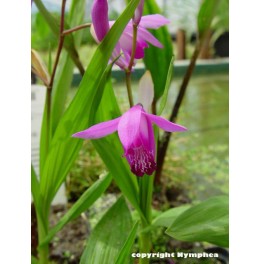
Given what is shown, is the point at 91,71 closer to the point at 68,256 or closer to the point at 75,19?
the point at 75,19

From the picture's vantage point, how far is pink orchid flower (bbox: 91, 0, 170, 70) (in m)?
A: 0.58

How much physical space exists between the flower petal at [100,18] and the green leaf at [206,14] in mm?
198

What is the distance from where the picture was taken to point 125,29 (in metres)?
0.62

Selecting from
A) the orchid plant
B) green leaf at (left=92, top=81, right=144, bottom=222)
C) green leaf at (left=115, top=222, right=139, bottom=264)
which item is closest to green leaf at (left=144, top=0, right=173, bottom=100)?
the orchid plant

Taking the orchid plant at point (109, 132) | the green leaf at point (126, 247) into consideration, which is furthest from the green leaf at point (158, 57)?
the green leaf at point (126, 247)

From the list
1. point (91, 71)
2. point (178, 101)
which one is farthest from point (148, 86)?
point (178, 101)

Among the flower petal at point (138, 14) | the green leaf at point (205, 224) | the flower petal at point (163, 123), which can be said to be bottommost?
the green leaf at point (205, 224)

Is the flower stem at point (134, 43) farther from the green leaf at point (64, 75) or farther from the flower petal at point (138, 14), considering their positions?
the green leaf at point (64, 75)

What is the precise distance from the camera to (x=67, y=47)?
2.15 feet

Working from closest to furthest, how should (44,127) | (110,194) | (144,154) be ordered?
(144,154) < (44,127) < (110,194)

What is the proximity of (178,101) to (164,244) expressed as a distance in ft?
0.75

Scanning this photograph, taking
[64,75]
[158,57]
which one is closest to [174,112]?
[158,57]

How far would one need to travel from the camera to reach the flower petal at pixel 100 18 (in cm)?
58

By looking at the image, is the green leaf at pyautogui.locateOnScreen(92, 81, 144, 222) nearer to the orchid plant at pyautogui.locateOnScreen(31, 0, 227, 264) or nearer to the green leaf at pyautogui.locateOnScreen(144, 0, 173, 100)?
the orchid plant at pyautogui.locateOnScreen(31, 0, 227, 264)
